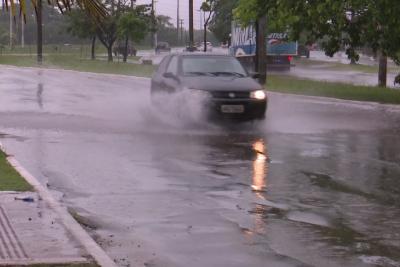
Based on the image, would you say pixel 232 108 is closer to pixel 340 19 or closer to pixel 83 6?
pixel 340 19

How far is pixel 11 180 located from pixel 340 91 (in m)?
18.3

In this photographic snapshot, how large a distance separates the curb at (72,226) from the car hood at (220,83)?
6.03m

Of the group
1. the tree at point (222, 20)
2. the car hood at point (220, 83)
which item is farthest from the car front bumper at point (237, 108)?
the tree at point (222, 20)

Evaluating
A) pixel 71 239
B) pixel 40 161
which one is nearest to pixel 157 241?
pixel 71 239

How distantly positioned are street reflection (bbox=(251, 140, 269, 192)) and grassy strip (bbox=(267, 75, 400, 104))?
10070mm

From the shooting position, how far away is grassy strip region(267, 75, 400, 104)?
→ 23.6m

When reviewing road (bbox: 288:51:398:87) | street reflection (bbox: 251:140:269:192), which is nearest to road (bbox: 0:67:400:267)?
street reflection (bbox: 251:140:269:192)

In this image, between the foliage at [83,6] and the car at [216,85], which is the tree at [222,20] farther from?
the foliage at [83,6]

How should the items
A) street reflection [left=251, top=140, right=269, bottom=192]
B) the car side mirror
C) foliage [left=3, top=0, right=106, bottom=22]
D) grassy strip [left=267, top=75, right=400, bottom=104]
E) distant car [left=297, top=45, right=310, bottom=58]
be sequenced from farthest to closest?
distant car [left=297, top=45, right=310, bottom=58] → grassy strip [left=267, top=75, right=400, bottom=104] → the car side mirror → street reflection [left=251, top=140, right=269, bottom=192] → foliage [left=3, top=0, right=106, bottom=22]

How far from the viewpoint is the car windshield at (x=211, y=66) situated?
16.5 metres

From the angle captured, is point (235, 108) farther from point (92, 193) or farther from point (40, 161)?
point (92, 193)

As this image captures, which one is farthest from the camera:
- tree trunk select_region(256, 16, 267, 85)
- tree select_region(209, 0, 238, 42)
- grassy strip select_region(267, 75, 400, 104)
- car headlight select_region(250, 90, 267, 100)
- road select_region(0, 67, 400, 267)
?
tree select_region(209, 0, 238, 42)

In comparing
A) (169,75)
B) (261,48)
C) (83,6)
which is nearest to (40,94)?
(169,75)

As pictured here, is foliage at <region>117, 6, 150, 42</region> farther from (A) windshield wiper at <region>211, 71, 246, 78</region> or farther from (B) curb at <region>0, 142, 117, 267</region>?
(B) curb at <region>0, 142, 117, 267</region>
